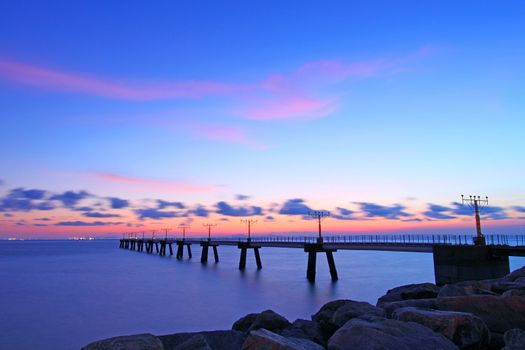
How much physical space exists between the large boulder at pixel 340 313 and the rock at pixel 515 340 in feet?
10.4

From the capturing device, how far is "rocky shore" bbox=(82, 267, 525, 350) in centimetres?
651

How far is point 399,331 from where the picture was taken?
700 cm

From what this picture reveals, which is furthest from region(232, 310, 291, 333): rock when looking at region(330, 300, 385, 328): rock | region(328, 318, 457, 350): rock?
region(328, 318, 457, 350): rock

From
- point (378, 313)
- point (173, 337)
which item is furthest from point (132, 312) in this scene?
point (378, 313)

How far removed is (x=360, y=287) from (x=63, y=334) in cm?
3377

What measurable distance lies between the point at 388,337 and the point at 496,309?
4.09m

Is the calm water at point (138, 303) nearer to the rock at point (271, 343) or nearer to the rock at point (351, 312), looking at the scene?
the rock at point (351, 312)

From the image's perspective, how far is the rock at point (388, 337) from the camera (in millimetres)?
6523

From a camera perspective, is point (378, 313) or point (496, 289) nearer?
point (378, 313)

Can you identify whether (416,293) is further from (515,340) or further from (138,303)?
(138,303)

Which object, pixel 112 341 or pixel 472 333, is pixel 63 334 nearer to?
pixel 112 341

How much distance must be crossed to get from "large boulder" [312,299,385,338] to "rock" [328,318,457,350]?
2843mm

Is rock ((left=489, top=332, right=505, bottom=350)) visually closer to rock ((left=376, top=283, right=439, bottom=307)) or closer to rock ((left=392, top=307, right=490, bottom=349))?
rock ((left=392, top=307, right=490, bottom=349))

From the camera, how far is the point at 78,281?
5347 centimetres
